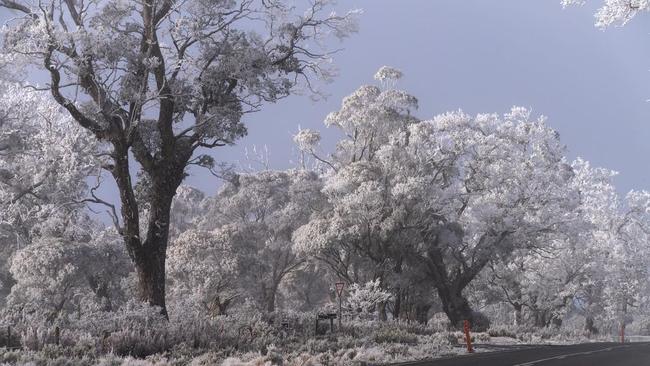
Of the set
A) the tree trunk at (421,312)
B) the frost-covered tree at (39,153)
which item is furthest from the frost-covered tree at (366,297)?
the frost-covered tree at (39,153)

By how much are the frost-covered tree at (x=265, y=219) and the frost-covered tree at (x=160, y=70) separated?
84.6 ft

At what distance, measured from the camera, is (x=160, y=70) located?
18812 millimetres

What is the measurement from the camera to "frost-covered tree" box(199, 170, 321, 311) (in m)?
47.5

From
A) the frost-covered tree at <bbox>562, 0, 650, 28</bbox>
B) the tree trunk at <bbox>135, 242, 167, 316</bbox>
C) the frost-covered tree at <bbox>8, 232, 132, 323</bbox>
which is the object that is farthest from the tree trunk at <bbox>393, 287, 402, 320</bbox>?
the frost-covered tree at <bbox>562, 0, 650, 28</bbox>

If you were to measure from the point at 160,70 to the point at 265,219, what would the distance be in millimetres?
34175

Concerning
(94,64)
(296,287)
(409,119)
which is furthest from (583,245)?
(94,64)

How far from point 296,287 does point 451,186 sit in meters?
24.3

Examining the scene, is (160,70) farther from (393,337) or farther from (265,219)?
(265,219)

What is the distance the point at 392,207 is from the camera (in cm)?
3484

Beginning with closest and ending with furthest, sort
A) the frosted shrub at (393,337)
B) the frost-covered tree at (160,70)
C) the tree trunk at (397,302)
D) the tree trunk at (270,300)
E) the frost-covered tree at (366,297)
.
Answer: the frost-covered tree at (160,70)
the frosted shrub at (393,337)
the frost-covered tree at (366,297)
the tree trunk at (397,302)
the tree trunk at (270,300)

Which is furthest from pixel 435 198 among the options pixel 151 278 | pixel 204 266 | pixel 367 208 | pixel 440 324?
pixel 151 278

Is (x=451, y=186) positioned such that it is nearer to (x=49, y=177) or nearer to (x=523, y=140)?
(x=523, y=140)

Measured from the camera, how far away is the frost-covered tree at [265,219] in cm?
4750

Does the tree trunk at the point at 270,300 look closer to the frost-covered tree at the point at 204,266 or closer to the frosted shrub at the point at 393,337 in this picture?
the frost-covered tree at the point at 204,266
